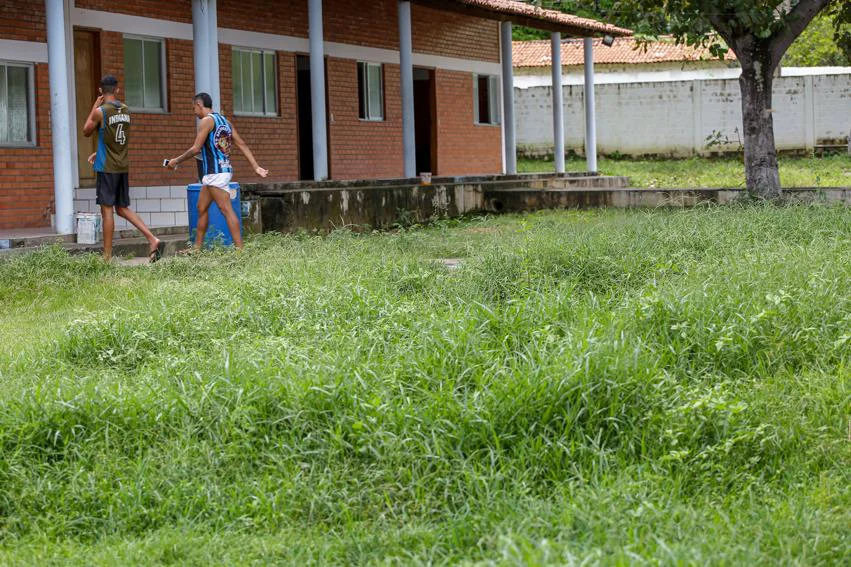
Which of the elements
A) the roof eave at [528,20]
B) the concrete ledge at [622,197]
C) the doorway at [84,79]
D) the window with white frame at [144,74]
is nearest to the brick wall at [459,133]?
the roof eave at [528,20]

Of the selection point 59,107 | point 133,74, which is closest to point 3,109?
point 133,74

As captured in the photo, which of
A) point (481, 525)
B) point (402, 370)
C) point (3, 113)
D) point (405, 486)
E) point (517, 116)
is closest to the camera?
point (481, 525)

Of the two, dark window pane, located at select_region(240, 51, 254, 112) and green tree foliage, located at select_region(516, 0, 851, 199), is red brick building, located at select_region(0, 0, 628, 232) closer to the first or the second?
dark window pane, located at select_region(240, 51, 254, 112)

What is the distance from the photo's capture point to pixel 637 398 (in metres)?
4.93

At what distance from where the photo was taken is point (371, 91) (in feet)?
69.6

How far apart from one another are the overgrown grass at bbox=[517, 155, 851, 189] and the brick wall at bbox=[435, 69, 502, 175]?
325cm

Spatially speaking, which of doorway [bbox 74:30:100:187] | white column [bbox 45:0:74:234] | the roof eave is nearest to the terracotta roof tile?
the roof eave

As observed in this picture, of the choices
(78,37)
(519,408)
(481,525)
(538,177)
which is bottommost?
(481,525)

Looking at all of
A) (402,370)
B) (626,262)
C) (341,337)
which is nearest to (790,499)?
(402,370)

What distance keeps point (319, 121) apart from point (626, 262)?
9177mm

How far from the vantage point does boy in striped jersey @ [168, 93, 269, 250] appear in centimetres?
1143

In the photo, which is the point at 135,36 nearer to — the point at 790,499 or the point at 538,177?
the point at 538,177

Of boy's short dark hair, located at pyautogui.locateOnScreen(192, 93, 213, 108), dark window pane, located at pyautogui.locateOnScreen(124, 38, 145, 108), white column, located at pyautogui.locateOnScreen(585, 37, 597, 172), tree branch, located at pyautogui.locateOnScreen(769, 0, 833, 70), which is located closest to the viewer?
boy's short dark hair, located at pyautogui.locateOnScreen(192, 93, 213, 108)

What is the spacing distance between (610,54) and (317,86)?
67.2 ft
